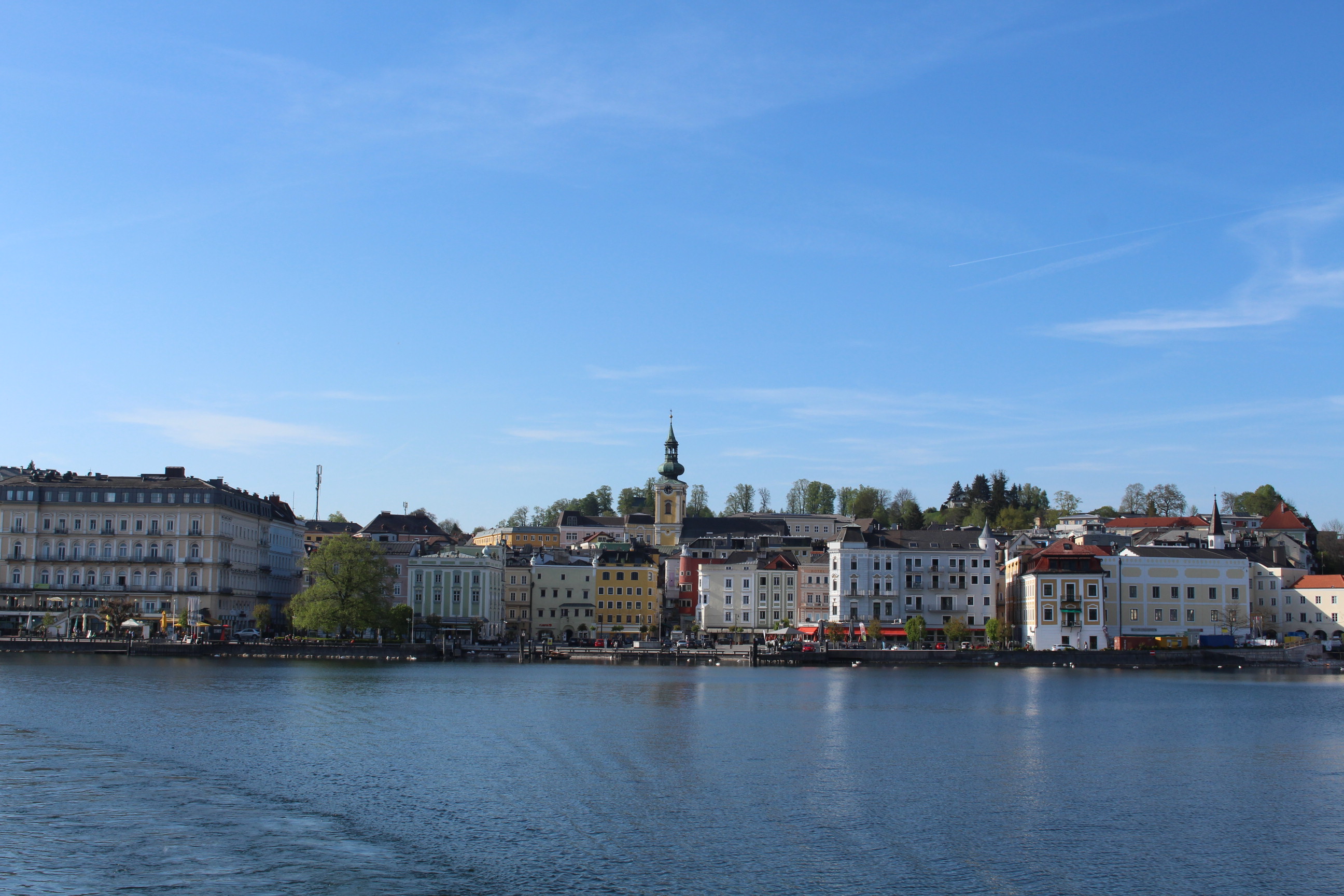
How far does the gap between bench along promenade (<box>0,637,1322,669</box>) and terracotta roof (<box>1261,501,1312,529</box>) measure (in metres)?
54.7

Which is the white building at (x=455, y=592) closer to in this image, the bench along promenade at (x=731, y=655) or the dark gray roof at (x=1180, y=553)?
the bench along promenade at (x=731, y=655)

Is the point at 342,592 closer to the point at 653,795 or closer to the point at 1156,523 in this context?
the point at 653,795

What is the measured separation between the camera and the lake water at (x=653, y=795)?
92.2ft

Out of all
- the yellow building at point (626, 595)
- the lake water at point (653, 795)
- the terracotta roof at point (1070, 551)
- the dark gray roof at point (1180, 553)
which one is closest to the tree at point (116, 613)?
the lake water at point (653, 795)

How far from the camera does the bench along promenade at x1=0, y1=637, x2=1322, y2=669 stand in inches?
4117

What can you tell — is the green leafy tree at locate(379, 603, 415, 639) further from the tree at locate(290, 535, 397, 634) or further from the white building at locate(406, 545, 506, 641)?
the white building at locate(406, 545, 506, 641)

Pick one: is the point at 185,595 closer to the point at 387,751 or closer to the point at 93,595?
the point at 93,595

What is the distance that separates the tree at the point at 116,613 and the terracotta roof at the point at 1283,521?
13177cm

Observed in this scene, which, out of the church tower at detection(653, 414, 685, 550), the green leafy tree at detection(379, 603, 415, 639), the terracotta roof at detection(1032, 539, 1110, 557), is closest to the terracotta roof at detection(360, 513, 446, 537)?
the church tower at detection(653, 414, 685, 550)

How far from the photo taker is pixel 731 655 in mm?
116125

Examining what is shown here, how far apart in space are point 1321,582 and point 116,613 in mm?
111495

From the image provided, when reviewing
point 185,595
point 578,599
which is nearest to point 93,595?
point 185,595

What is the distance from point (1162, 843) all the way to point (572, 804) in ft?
48.0

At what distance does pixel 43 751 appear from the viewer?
143ft
